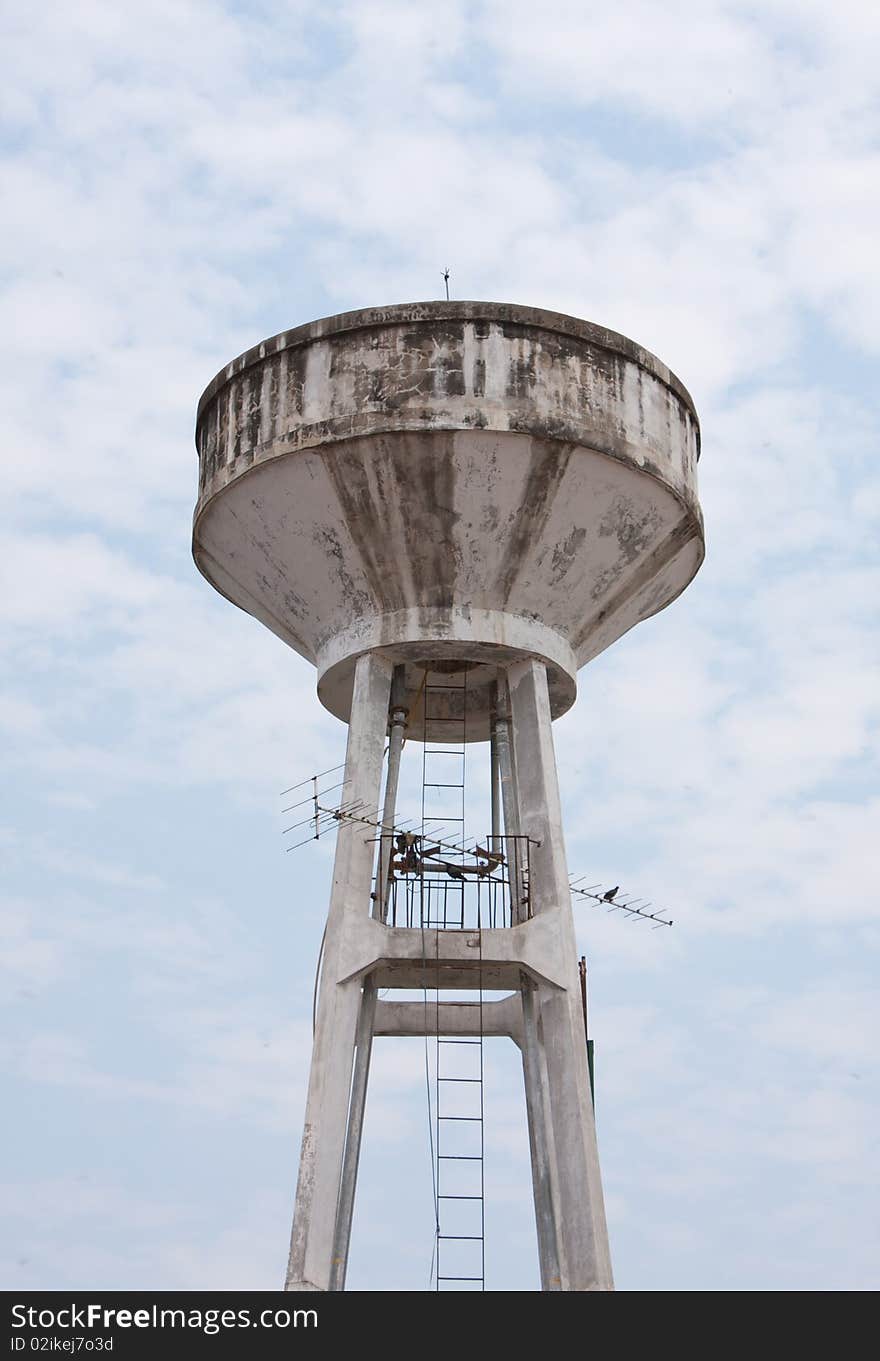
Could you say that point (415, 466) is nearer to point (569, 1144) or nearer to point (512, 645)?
point (512, 645)

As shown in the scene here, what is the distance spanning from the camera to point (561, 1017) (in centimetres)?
1961

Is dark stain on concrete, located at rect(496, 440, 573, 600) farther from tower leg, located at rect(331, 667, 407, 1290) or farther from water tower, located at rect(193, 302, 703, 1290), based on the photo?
tower leg, located at rect(331, 667, 407, 1290)

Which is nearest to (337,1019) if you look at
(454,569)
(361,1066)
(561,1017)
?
(361,1066)

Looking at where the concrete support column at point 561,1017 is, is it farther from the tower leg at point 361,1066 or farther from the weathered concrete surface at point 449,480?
the tower leg at point 361,1066

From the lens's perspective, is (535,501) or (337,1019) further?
(535,501)

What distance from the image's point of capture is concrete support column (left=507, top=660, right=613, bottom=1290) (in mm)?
18703

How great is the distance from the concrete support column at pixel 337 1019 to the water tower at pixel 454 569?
0.03 m

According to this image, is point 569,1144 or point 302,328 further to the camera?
point 302,328

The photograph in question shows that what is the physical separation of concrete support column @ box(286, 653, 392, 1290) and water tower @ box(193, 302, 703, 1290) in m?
0.03

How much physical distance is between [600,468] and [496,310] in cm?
203

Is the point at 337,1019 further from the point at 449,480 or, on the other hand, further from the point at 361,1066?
the point at 449,480

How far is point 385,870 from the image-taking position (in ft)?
67.4

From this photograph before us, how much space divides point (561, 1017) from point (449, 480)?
5643mm
